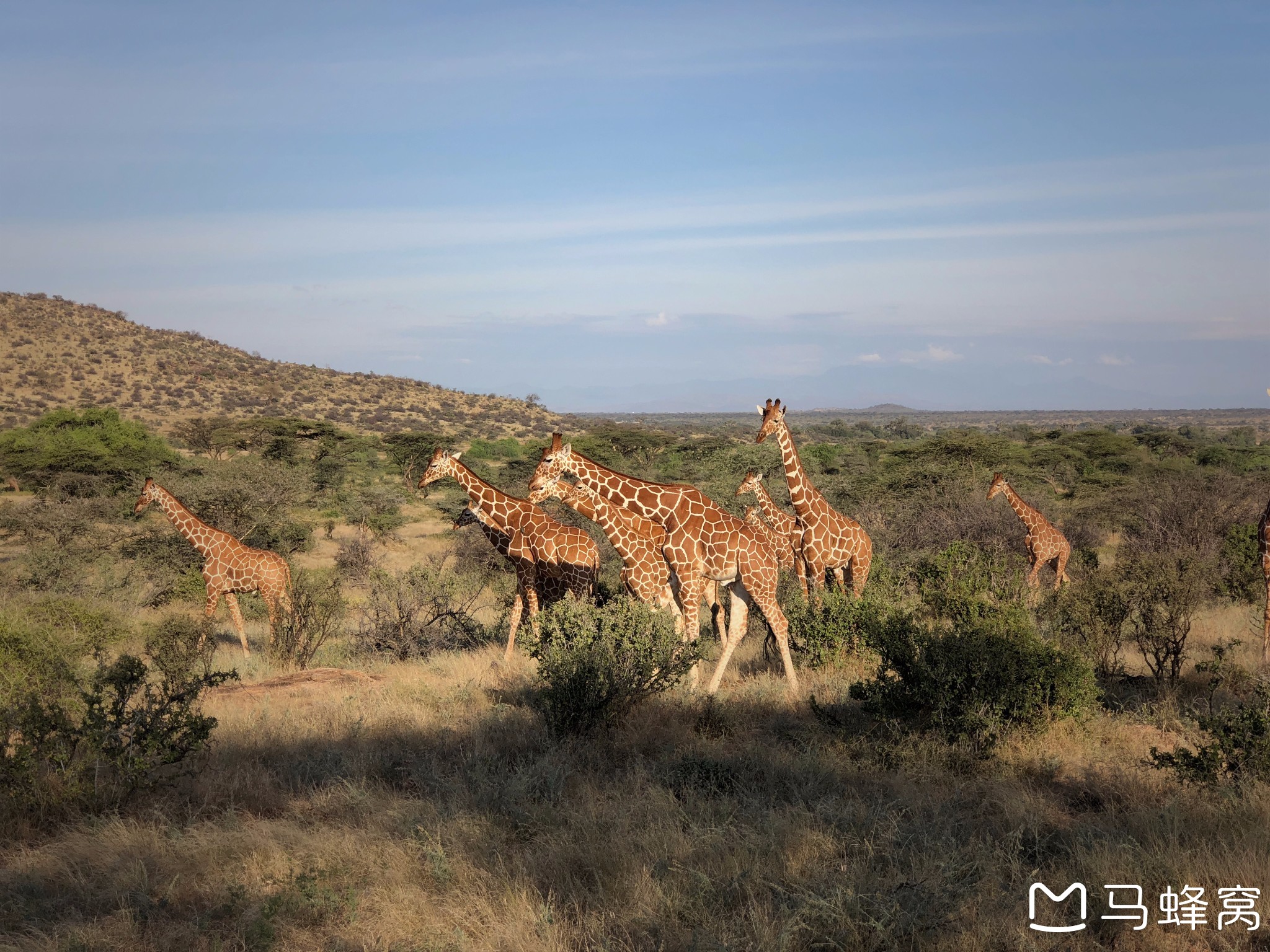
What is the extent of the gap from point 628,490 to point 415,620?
165 inches

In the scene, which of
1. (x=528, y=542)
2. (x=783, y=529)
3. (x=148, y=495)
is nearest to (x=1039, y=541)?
(x=783, y=529)


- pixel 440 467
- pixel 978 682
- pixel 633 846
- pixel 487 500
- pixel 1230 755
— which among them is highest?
pixel 440 467

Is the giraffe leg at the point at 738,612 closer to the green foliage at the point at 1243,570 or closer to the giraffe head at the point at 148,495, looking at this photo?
the green foliage at the point at 1243,570

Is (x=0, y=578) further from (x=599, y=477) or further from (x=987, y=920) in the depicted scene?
(x=987, y=920)

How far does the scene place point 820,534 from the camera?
10.9 metres

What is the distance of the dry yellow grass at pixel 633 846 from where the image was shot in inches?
158

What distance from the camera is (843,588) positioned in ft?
35.7

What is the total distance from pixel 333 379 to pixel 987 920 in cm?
6568

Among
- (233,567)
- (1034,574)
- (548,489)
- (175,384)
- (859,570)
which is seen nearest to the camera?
(548,489)

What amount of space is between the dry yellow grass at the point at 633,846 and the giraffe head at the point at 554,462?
8.54 feet

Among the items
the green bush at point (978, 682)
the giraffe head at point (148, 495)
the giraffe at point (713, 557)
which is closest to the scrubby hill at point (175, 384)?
the giraffe head at point (148, 495)

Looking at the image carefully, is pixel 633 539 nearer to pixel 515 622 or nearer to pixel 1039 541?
pixel 515 622

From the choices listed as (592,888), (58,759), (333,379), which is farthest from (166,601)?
(333,379)

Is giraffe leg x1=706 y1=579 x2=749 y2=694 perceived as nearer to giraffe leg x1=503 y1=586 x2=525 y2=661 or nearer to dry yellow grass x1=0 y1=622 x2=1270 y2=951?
dry yellow grass x1=0 y1=622 x2=1270 y2=951
